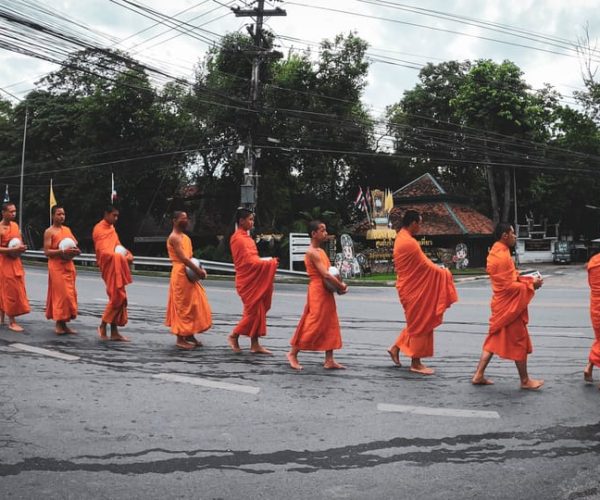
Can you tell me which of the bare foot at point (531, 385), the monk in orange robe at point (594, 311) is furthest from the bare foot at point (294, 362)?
the monk in orange robe at point (594, 311)

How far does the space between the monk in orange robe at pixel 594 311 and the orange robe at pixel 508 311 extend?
0.66 meters

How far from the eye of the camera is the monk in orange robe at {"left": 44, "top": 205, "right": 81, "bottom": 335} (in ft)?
26.3

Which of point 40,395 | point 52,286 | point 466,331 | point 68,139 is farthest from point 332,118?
point 40,395

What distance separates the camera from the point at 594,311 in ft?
20.3

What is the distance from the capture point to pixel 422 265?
6641mm

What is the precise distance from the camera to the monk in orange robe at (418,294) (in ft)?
21.4

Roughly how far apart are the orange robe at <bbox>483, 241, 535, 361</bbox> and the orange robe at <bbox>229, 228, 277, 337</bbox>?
2.61 m

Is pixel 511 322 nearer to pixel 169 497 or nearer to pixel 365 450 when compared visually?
pixel 365 450

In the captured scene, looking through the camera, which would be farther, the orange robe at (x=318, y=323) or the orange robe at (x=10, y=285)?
the orange robe at (x=10, y=285)

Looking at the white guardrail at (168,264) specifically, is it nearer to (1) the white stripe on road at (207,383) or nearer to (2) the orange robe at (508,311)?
(1) the white stripe on road at (207,383)

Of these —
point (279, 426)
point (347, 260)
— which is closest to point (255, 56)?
point (347, 260)

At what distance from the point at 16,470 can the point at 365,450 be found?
87.0 inches

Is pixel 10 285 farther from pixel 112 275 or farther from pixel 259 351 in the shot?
pixel 259 351

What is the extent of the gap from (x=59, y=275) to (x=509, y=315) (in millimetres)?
5607
